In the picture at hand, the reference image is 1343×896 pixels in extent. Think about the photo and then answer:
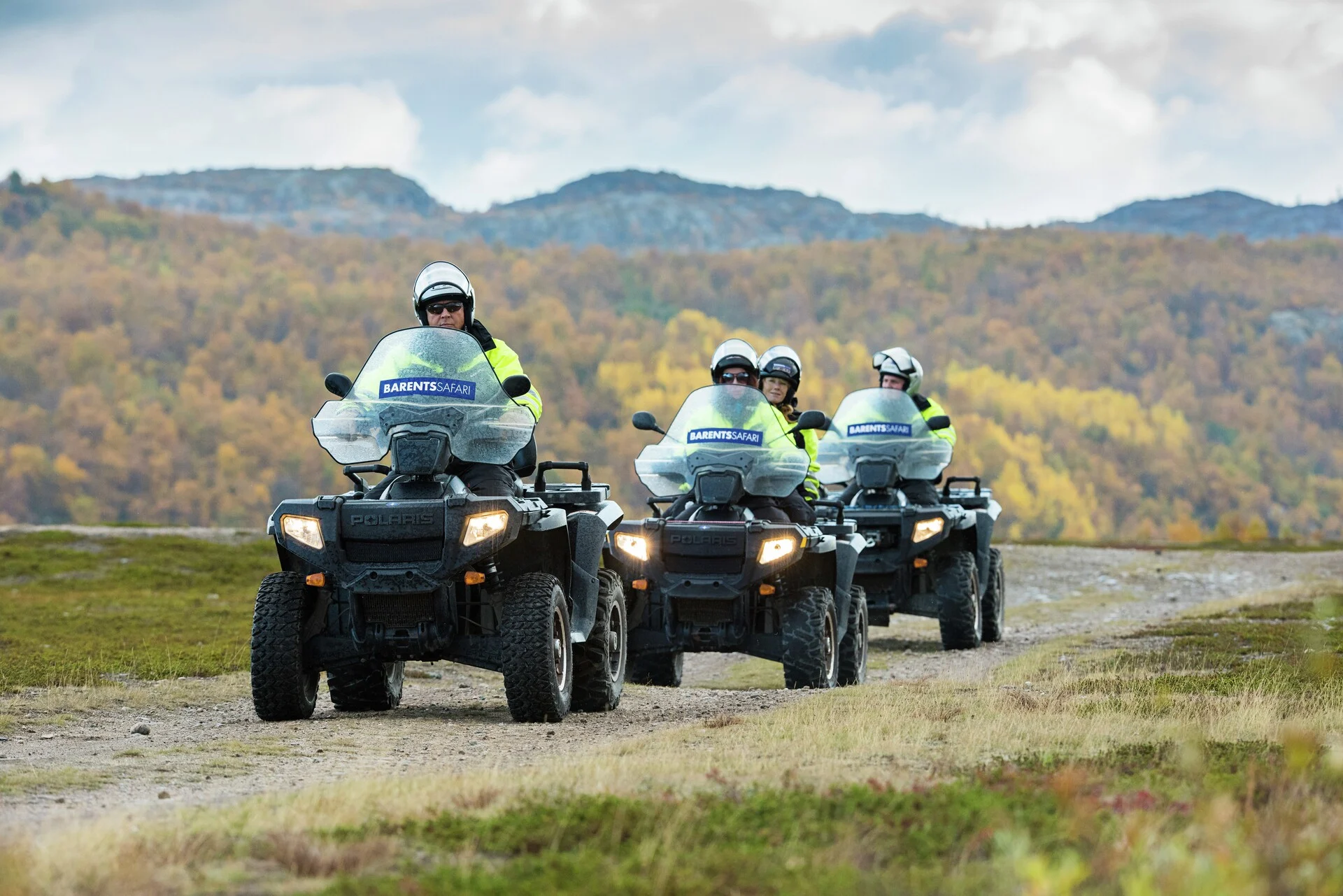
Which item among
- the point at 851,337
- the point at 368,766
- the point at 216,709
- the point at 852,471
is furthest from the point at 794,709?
the point at 851,337

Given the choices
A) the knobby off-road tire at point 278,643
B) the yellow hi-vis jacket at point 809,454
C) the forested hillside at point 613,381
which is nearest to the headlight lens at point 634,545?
the yellow hi-vis jacket at point 809,454

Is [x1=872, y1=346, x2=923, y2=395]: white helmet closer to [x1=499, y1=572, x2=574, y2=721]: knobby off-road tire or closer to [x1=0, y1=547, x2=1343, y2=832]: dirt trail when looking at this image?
[x1=0, y1=547, x2=1343, y2=832]: dirt trail

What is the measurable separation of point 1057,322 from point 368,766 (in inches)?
7559

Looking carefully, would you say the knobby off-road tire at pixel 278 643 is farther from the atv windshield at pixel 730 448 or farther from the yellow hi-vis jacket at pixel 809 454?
the yellow hi-vis jacket at pixel 809 454

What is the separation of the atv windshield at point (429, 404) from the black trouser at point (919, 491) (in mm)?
9300

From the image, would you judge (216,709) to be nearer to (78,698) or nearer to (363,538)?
(78,698)

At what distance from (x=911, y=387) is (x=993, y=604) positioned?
3.19 m

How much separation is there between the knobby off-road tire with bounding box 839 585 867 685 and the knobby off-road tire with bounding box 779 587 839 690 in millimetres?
993

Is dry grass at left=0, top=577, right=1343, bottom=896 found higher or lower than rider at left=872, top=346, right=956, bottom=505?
lower

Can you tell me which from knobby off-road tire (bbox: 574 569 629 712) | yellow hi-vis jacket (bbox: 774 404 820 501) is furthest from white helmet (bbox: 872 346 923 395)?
knobby off-road tire (bbox: 574 569 629 712)

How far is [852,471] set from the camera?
20016 millimetres

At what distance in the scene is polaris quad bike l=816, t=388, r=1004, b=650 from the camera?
63.8ft

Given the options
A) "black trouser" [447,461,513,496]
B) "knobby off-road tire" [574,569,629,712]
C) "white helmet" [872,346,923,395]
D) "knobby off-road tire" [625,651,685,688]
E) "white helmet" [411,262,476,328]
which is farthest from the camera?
"white helmet" [872,346,923,395]

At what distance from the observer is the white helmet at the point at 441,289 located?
39.5 feet
